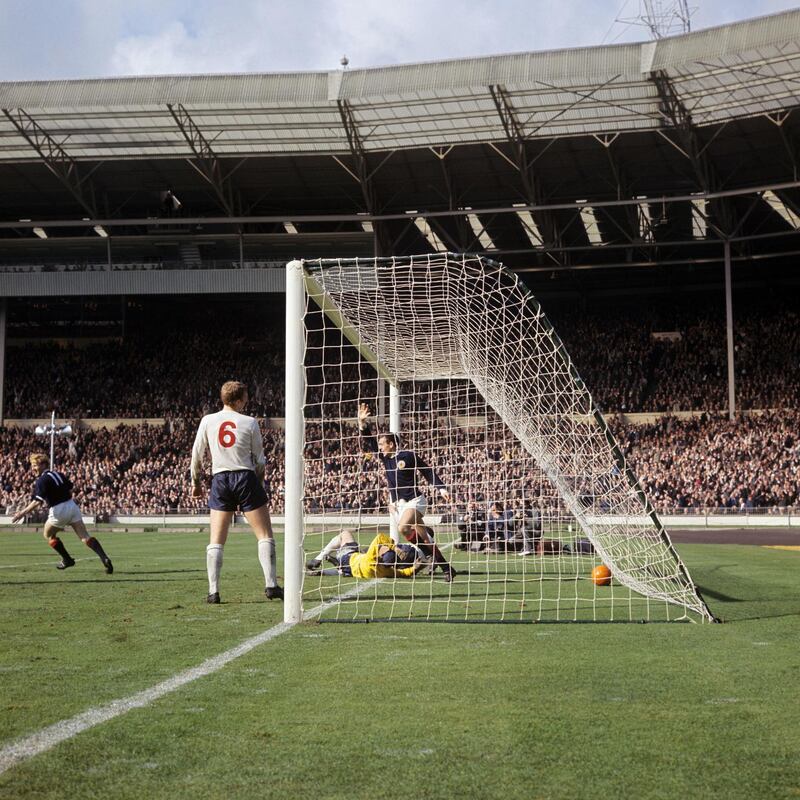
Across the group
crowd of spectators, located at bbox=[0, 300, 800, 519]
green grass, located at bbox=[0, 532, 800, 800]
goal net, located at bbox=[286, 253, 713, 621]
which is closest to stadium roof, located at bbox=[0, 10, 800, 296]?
crowd of spectators, located at bbox=[0, 300, 800, 519]

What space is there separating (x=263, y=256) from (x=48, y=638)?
34.9 metres

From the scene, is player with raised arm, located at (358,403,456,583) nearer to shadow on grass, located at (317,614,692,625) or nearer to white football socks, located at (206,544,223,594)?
white football socks, located at (206,544,223,594)

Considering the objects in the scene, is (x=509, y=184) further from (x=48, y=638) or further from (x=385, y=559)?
(x=48, y=638)

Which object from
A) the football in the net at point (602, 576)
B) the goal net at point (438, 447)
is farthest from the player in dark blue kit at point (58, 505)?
the football in the net at point (602, 576)

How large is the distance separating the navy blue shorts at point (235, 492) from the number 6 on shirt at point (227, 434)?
26 centimetres

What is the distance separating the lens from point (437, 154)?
110 ft

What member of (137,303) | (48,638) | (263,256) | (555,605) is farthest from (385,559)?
(137,303)

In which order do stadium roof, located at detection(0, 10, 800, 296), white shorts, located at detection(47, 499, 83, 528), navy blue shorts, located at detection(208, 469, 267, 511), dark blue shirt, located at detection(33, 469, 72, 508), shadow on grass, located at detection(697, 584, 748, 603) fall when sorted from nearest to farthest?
navy blue shorts, located at detection(208, 469, 267, 511) → shadow on grass, located at detection(697, 584, 748, 603) → dark blue shirt, located at detection(33, 469, 72, 508) → white shorts, located at detection(47, 499, 83, 528) → stadium roof, located at detection(0, 10, 800, 296)

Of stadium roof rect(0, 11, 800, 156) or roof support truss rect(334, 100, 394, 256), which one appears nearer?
stadium roof rect(0, 11, 800, 156)

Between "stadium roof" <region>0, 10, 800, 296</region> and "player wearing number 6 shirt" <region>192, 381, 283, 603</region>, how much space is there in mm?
24292

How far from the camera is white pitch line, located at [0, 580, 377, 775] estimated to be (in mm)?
3637

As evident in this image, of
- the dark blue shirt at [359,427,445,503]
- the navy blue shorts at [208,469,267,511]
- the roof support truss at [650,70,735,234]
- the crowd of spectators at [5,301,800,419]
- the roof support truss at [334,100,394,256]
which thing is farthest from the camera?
the crowd of spectators at [5,301,800,419]

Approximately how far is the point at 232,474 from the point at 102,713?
421 cm

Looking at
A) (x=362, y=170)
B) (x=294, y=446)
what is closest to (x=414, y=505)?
(x=294, y=446)
